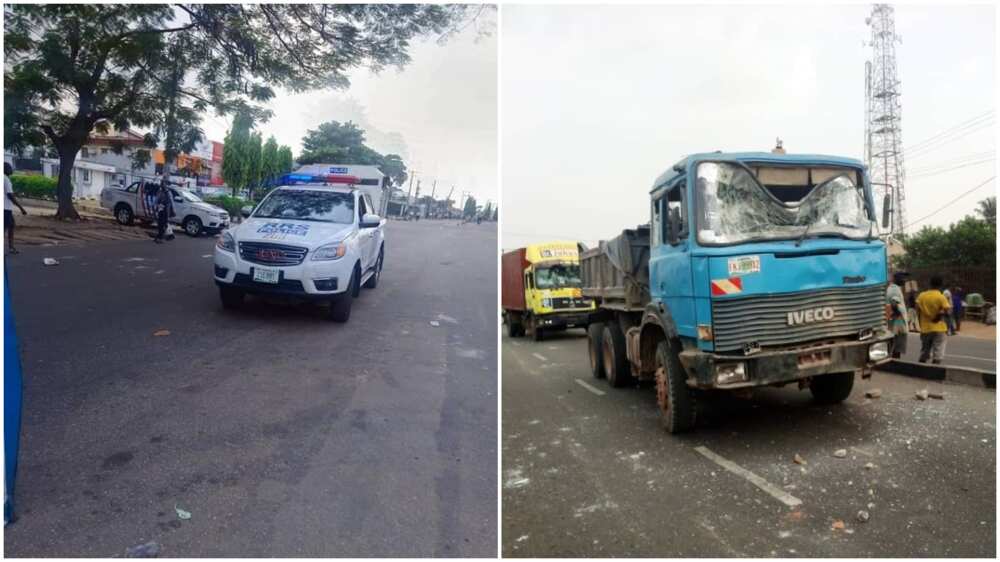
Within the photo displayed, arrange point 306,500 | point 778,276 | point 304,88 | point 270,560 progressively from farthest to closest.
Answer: point 304,88 → point 778,276 → point 306,500 → point 270,560

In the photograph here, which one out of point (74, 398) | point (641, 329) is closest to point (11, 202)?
point (74, 398)

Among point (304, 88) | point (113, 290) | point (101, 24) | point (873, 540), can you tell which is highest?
point (101, 24)

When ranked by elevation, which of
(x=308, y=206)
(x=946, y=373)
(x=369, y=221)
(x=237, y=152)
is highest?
(x=237, y=152)

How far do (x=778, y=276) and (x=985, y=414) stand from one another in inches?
101

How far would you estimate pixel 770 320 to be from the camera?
5086mm

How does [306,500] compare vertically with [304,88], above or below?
below

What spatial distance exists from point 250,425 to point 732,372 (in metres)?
3.61

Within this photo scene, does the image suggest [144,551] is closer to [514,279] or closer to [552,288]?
[552,288]

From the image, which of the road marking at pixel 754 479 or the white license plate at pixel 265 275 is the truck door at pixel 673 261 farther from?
the white license plate at pixel 265 275

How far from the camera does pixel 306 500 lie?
147 inches

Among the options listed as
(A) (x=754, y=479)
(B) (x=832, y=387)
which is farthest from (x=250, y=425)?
(B) (x=832, y=387)

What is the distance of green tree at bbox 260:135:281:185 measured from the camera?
27.1 feet

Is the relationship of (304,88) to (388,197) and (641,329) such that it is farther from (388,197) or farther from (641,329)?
(641,329)

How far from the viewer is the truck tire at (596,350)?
9500mm
